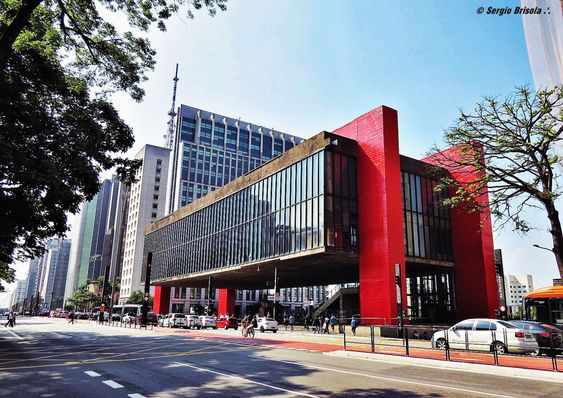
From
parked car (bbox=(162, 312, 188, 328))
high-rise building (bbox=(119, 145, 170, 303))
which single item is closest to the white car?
parked car (bbox=(162, 312, 188, 328))

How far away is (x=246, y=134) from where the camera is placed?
14025 centimetres

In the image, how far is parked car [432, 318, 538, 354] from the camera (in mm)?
16422

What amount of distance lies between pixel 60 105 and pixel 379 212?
2406cm

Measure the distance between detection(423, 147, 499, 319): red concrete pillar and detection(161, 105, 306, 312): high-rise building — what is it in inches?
3209

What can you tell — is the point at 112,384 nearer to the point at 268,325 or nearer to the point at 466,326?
the point at 466,326

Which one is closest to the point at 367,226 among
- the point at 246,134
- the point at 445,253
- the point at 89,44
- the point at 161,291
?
the point at 445,253

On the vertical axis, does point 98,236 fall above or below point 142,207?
below

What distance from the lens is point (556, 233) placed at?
64.7 ft

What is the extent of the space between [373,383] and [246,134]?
133 metres

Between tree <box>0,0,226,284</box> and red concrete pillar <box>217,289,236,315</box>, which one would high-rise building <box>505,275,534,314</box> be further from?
tree <box>0,0,226,284</box>

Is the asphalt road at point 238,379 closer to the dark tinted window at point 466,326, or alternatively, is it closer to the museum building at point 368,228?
the dark tinted window at point 466,326

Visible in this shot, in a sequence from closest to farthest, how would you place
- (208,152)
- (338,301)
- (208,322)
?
(208,322) → (338,301) → (208,152)

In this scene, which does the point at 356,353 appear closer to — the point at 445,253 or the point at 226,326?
the point at 445,253

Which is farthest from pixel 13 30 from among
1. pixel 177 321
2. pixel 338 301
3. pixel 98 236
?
pixel 98 236
